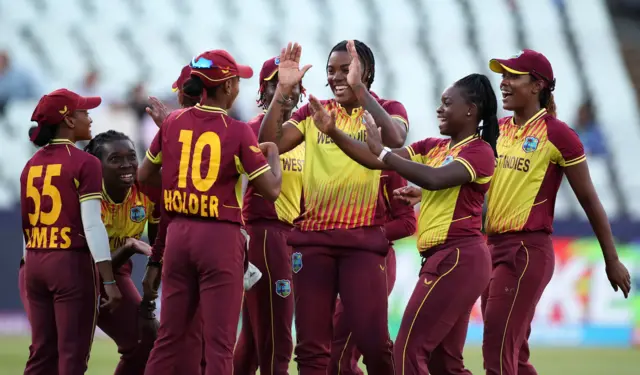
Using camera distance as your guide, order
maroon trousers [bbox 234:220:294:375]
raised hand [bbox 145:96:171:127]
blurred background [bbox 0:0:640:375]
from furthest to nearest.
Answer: blurred background [bbox 0:0:640:375] → maroon trousers [bbox 234:220:294:375] → raised hand [bbox 145:96:171:127]

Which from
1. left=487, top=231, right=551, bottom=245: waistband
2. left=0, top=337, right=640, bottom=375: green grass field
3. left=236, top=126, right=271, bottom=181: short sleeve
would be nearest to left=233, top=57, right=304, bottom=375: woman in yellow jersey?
left=236, top=126, right=271, bottom=181: short sleeve

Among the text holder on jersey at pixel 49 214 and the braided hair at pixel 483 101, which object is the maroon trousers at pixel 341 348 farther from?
the text holder on jersey at pixel 49 214

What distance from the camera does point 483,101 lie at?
6.93 meters

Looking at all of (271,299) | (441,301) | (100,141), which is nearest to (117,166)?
(100,141)

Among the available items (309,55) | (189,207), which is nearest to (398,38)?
(309,55)

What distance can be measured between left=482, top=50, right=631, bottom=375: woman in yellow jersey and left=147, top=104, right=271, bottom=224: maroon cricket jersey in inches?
71.7

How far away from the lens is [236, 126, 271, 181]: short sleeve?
20.9 ft

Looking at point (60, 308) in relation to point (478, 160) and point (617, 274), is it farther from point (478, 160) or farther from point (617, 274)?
point (617, 274)

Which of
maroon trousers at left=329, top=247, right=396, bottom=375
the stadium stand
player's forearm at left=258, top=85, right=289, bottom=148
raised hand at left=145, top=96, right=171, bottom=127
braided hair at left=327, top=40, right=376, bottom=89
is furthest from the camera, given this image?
the stadium stand

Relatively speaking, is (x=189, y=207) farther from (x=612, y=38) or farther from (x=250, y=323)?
(x=612, y=38)

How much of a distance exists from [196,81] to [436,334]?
6.96 ft

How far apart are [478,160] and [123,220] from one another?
8.32 feet

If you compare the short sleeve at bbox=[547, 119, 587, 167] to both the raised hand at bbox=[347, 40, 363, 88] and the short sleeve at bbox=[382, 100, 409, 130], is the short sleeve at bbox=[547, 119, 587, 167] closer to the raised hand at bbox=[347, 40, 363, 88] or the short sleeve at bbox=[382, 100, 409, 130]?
the short sleeve at bbox=[382, 100, 409, 130]

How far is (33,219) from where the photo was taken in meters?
6.80
